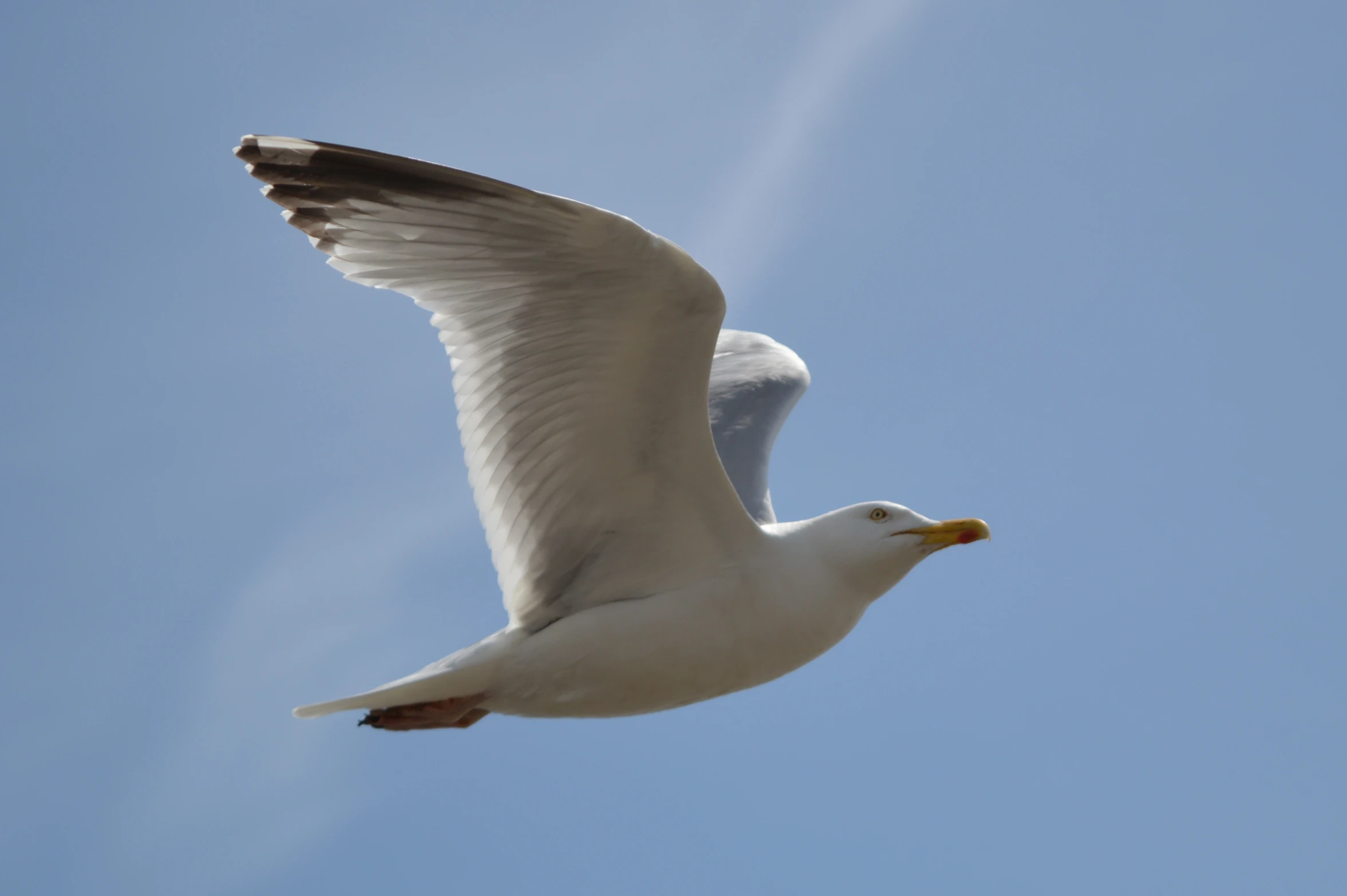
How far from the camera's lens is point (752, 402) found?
866 centimetres

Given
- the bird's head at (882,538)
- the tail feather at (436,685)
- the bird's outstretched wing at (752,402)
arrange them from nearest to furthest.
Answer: the tail feather at (436,685) → the bird's head at (882,538) → the bird's outstretched wing at (752,402)

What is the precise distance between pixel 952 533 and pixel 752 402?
2125 millimetres

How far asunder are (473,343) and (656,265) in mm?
943

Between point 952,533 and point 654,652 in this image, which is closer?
point 654,652

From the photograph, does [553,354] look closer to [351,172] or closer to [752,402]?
[351,172]

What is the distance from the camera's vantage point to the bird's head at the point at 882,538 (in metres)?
6.70

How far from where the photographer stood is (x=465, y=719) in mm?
6586

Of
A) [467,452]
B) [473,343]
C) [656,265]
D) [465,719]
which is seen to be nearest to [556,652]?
[465,719]

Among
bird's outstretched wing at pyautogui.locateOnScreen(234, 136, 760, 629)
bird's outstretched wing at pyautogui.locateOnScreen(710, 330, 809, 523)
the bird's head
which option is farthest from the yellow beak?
bird's outstretched wing at pyautogui.locateOnScreen(710, 330, 809, 523)

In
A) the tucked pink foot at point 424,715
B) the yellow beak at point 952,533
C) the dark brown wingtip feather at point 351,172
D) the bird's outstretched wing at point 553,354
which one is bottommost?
the tucked pink foot at point 424,715

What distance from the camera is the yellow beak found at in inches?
268

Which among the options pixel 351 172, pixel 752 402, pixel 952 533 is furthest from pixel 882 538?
pixel 351 172

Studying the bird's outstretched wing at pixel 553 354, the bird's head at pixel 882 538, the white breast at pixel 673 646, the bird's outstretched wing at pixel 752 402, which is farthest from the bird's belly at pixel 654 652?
the bird's outstretched wing at pixel 752 402

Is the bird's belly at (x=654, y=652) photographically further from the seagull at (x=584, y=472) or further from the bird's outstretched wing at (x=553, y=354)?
the bird's outstretched wing at (x=553, y=354)
